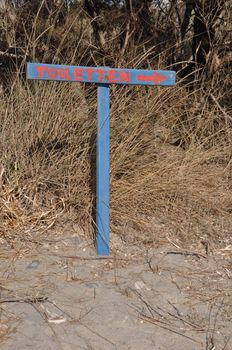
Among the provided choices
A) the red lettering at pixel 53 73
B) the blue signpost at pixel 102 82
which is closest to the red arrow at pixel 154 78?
the blue signpost at pixel 102 82

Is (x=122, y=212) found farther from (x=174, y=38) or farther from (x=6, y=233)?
(x=174, y=38)

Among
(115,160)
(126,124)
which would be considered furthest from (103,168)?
(126,124)

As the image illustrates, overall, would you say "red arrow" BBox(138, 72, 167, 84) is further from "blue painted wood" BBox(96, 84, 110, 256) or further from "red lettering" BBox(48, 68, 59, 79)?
"red lettering" BBox(48, 68, 59, 79)

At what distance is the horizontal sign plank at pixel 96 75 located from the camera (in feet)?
13.7

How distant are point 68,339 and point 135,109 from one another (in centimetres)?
294

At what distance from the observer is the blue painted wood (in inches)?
174

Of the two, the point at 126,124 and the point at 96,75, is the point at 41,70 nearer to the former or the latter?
the point at 96,75

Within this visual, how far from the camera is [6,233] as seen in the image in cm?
469

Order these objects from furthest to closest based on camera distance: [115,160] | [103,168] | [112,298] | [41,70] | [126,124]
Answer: [126,124] → [115,160] → [103,168] → [41,70] → [112,298]

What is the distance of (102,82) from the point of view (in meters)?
4.29

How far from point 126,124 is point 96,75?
1.38m

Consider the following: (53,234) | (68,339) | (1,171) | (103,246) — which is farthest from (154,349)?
(1,171)

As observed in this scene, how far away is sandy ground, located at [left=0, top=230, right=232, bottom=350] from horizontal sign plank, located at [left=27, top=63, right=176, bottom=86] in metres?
1.30

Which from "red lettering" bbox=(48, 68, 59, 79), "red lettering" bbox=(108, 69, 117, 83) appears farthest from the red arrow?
"red lettering" bbox=(48, 68, 59, 79)
